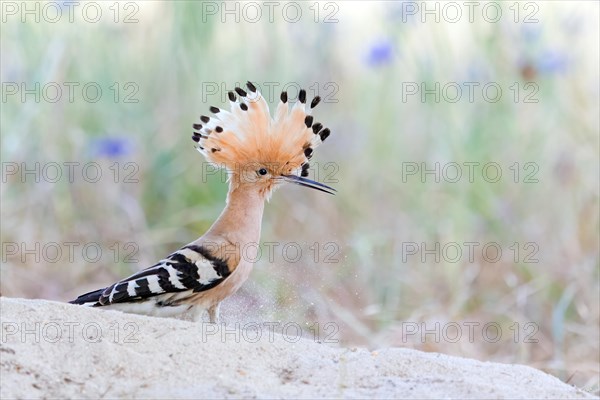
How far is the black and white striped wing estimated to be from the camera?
11.2 ft

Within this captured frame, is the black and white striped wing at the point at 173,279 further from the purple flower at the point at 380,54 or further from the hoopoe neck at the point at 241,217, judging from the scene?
the purple flower at the point at 380,54

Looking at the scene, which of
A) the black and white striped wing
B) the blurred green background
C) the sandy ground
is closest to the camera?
the sandy ground

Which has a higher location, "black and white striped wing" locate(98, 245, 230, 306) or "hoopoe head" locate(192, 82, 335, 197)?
"hoopoe head" locate(192, 82, 335, 197)

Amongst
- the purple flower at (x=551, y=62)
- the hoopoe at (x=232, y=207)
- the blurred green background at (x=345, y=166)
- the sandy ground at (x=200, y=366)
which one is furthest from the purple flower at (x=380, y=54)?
the sandy ground at (x=200, y=366)

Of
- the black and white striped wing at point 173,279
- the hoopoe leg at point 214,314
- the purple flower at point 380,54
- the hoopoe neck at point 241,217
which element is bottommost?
the hoopoe leg at point 214,314

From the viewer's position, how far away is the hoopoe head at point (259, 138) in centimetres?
369

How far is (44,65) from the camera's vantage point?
21.3ft

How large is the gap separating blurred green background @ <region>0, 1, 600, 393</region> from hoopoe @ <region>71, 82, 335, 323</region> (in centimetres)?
186

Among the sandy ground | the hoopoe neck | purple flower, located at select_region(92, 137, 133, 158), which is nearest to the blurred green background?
purple flower, located at select_region(92, 137, 133, 158)

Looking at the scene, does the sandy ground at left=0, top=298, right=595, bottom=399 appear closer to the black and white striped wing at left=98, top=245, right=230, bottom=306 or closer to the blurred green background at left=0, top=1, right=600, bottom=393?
the black and white striped wing at left=98, top=245, right=230, bottom=306

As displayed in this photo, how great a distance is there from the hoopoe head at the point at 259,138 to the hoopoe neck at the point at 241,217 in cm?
4

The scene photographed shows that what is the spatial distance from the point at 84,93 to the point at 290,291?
211cm

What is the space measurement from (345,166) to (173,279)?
3.62 meters

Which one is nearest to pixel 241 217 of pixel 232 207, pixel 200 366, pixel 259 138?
pixel 232 207
